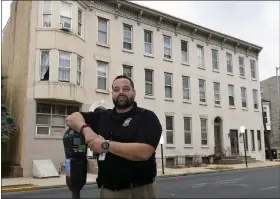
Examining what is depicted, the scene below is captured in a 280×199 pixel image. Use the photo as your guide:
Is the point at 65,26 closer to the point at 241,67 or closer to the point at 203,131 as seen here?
the point at 203,131

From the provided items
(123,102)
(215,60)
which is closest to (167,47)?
(215,60)

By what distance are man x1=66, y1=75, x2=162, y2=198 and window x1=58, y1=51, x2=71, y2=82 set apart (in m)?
15.9

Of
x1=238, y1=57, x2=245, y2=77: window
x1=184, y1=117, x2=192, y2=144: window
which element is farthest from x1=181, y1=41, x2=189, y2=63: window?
x1=238, y1=57, x2=245, y2=77: window

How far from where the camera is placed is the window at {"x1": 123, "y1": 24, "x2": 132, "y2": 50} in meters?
22.7

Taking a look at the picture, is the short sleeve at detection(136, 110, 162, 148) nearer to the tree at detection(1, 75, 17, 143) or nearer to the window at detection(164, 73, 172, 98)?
the tree at detection(1, 75, 17, 143)

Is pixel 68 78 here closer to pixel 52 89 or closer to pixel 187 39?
pixel 52 89

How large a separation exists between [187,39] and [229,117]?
7565 millimetres

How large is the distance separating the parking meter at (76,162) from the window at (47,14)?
1710 centimetres

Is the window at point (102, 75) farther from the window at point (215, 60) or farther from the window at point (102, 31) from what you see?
the window at point (215, 60)

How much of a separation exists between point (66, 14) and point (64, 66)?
9.97 feet

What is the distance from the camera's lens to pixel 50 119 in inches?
724

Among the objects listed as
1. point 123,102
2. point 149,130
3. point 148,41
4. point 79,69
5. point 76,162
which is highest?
point 148,41

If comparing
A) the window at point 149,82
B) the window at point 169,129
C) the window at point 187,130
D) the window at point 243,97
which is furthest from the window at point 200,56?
the window at point 243,97

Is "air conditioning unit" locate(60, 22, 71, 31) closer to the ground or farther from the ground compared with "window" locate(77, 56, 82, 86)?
farther from the ground
